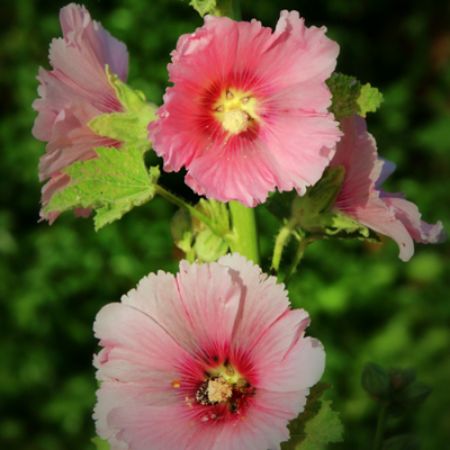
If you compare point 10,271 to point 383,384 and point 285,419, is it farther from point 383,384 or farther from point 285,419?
point 285,419

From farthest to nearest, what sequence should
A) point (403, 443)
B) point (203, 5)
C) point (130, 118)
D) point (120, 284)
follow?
point (120, 284) < point (403, 443) < point (130, 118) < point (203, 5)

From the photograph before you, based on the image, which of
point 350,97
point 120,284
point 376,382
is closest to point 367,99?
point 350,97

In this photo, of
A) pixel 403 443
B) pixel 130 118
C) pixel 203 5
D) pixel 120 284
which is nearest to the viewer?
pixel 203 5

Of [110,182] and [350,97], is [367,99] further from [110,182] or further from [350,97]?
[110,182]

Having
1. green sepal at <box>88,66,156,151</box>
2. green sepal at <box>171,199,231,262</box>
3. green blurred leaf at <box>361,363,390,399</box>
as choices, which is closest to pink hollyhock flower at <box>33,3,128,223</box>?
green sepal at <box>88,66,156,151</box>

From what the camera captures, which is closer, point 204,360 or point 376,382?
point 204,360

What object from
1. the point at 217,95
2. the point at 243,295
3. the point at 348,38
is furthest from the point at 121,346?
the point at 348,38

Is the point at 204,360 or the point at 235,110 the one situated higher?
the point at 235,110
